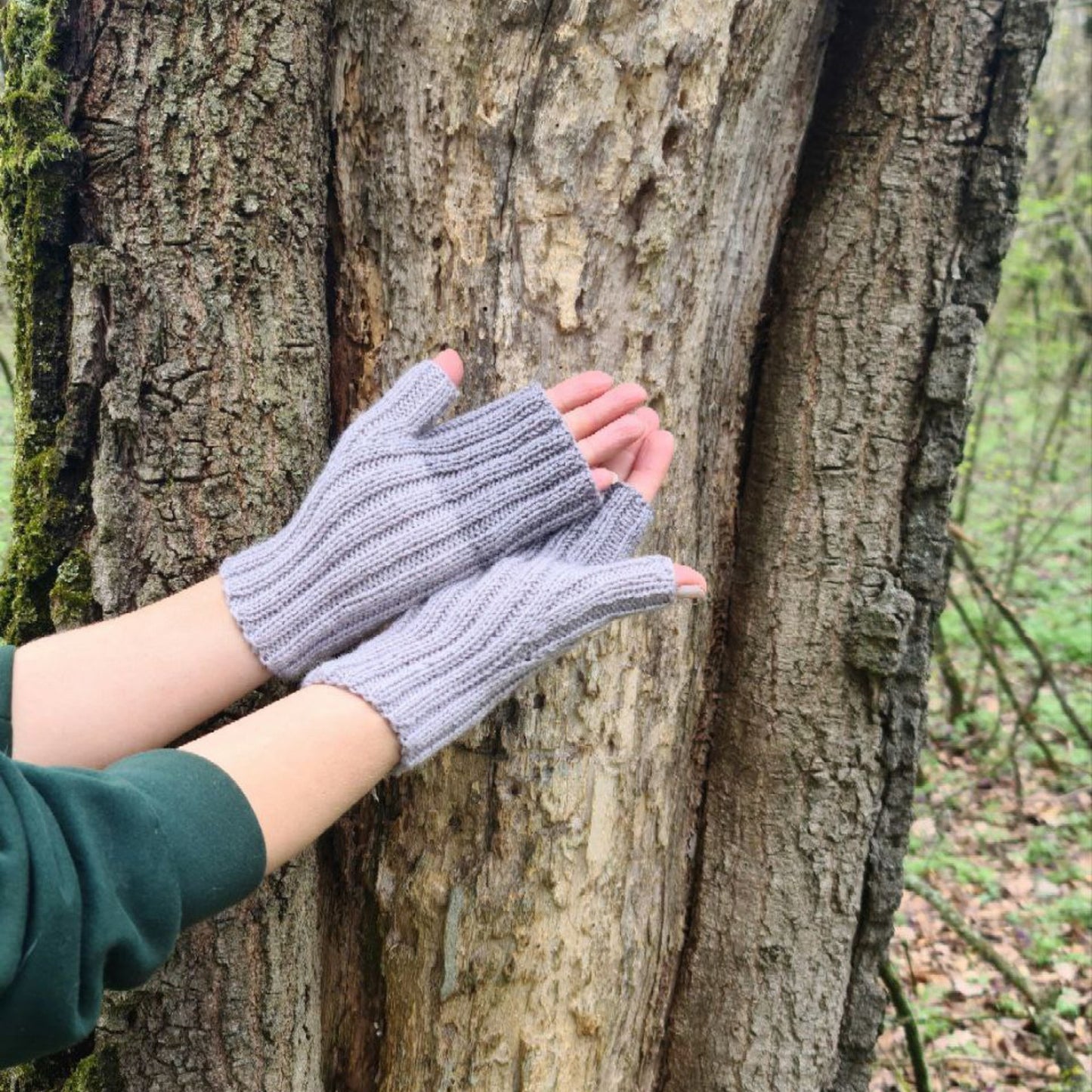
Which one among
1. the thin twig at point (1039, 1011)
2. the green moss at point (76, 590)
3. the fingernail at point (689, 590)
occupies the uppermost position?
the fingernail at point (689, 590)

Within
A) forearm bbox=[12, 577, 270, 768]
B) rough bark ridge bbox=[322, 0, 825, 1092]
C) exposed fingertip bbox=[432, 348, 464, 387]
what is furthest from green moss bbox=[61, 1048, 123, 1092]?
exposed fingertip bbox=[432, 348, 464, 387]

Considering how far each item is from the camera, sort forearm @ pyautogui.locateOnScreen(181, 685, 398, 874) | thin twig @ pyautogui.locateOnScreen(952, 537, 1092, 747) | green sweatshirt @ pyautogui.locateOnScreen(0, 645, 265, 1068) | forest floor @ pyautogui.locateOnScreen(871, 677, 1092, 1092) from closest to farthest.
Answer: green sweatshirt @ pyautogui.locateOnScreen(0, 645, 265, 1068), forearm @ pyautogui.locateOnScreen(181, 685, 398, 874), forest floor @ pyautogui.locateOnScreen(871, 677, 1092, 1092), thin twig @ pyautogui.locateOnScreen(952, 537, 1092, 747)

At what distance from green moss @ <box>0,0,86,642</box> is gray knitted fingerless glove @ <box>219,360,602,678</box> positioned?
0.34 m

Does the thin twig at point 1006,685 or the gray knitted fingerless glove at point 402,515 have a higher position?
the gray knitted fingerless glove at point 402,515

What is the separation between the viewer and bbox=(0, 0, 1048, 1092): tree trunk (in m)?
1.35

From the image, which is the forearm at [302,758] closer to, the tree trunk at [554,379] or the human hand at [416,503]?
the human hand at [416,503]

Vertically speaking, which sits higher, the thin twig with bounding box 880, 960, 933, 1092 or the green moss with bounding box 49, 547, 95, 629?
the green moss with bounding box 49, 547, 95, 629

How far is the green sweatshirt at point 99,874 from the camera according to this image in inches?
33.2

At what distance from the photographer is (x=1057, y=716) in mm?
5258

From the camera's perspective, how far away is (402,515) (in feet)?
4.23

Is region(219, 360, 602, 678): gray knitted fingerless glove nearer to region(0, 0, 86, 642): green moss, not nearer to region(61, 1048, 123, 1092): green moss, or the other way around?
region(0, 0, 86, 642): green moss

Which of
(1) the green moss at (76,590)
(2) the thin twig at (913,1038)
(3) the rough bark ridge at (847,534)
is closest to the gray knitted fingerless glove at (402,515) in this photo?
(1) the green moss at (76,590)

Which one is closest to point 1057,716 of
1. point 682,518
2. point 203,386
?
point 682,518

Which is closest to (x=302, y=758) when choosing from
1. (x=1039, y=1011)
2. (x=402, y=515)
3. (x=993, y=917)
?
(x=402, y=515)
